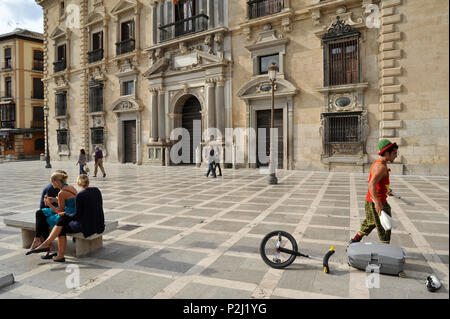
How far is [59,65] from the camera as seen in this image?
28953mm

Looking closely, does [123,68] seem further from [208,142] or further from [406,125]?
[406,125]

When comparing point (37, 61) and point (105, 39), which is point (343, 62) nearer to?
point (105, 39)

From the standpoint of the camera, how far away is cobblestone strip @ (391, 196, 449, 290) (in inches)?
143

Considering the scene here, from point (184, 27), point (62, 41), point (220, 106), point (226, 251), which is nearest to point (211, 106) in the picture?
point (220, 106)

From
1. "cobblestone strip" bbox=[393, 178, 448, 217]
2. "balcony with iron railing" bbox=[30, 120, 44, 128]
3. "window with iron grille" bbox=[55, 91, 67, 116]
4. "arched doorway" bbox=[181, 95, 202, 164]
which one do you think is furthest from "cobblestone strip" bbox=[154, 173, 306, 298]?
"balcony with iron railing" bbox=[30, 120, 44, 128]

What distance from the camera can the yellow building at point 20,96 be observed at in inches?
1448

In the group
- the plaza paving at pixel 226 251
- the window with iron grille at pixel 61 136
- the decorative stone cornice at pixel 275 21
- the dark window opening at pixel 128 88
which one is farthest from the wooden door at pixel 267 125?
the window with iron grille at pixel 61 136

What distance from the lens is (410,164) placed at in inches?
528

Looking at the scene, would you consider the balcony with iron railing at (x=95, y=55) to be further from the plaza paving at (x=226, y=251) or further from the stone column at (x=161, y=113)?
the plaza paving at (x=226, y=251)

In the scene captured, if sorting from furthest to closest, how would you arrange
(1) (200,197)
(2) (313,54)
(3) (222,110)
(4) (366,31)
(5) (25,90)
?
1. (5) (25,90)
2. (3) (222,110)
3. (2) (313,54)
4. (4) (366,31)
5. (1) (200,197)

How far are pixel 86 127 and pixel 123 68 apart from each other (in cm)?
673

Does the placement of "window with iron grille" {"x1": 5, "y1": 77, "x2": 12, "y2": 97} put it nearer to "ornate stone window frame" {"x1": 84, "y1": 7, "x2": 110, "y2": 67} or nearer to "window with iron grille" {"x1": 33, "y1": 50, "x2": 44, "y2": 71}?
"window with iron grille" {"x1": 33, "y1": 50, "x2": 44, "y2": 71}

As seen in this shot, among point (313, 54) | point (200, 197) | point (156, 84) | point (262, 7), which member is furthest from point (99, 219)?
point (156, 84)

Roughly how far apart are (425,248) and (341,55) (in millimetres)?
13005
